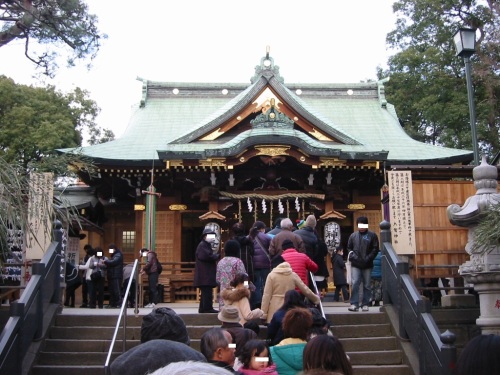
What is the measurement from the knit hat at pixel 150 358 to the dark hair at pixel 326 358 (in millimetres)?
567

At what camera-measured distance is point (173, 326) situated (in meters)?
4.09

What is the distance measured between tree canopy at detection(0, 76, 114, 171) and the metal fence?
57.0ft

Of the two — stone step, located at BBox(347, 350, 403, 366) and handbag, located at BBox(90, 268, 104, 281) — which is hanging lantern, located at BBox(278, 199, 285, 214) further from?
stone step, located at BBox(347, 350, 403, 366)

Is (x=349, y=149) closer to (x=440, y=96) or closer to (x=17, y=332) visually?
(x=440, y=96)

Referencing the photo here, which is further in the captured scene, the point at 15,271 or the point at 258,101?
the point at 258,101

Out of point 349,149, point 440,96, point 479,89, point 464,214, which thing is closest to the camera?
point 464,214

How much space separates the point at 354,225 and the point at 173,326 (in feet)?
47.2

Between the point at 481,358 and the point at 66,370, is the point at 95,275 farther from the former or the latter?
the point at 481,358

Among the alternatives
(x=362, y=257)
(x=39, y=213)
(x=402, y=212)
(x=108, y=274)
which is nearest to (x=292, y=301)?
(x=362, y=257)

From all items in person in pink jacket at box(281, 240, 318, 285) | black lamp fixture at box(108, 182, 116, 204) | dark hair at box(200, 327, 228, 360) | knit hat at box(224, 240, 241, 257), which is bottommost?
dark hair at box(200, 327, 228, 360)

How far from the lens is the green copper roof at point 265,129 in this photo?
54.1ft

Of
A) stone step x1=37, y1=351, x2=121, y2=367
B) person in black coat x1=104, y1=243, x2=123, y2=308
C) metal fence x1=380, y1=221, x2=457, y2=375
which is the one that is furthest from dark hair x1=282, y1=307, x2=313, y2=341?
person in black coat x1=104, y1=243, x2=123, y2=308

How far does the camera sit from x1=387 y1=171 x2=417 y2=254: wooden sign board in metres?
10.1

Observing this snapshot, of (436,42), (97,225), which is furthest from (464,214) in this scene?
(436,42)
